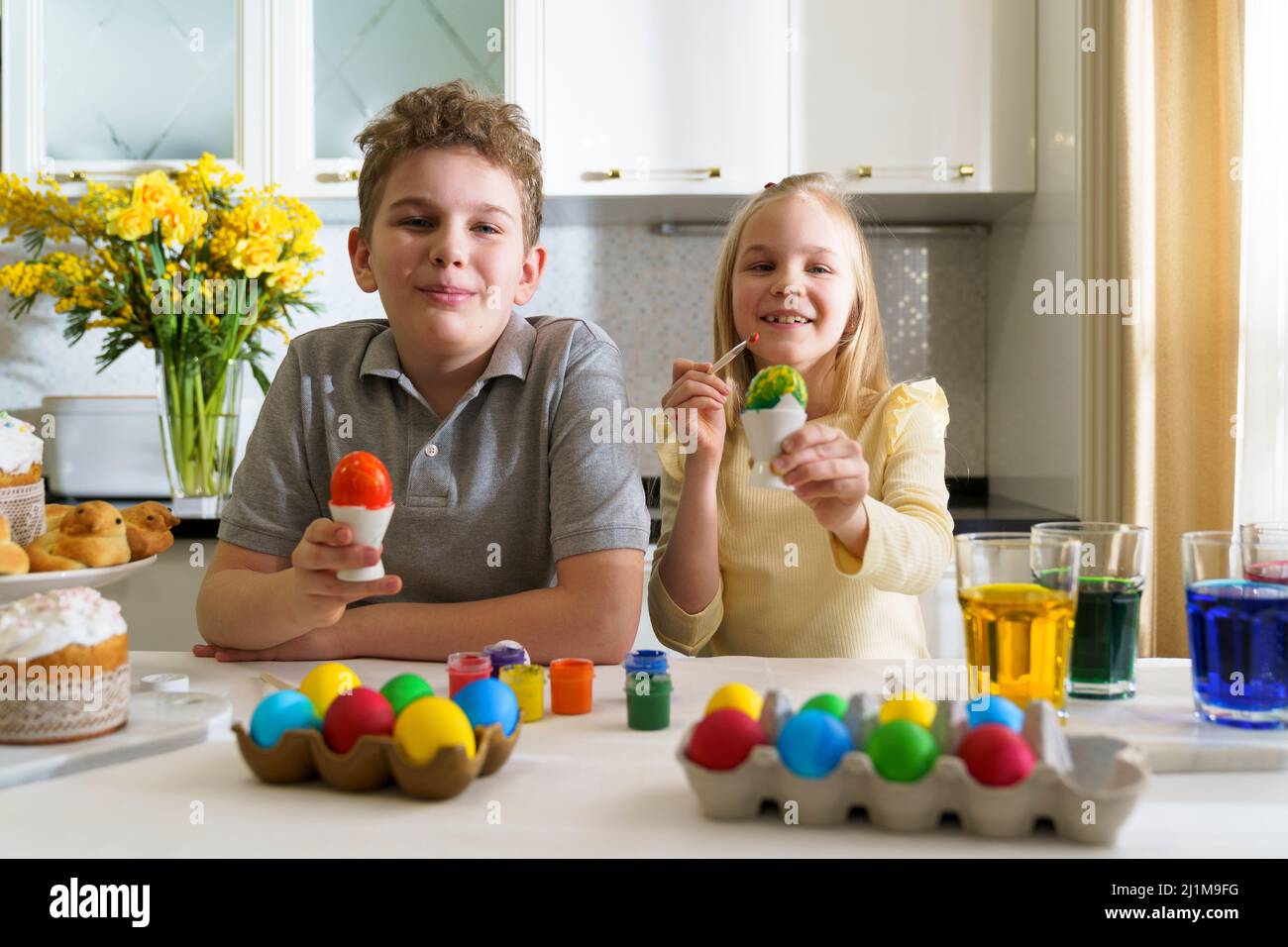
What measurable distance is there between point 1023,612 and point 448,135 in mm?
875

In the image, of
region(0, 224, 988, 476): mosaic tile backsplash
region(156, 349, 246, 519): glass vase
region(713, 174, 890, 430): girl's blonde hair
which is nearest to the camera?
region(713, 174, 890, 430): girl's blonde hair

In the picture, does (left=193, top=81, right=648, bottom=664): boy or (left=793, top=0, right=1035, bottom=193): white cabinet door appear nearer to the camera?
(left=193, top=81, right=648, bottom=664): boy

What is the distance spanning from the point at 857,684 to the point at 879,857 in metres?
0.42

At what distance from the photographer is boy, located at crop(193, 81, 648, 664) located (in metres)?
1.27

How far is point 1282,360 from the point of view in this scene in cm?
192

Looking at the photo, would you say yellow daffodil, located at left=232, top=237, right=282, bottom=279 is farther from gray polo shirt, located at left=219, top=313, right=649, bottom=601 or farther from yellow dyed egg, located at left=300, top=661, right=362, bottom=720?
yellow dyed egg, located at left=300, top=661, right=362, bottom=720

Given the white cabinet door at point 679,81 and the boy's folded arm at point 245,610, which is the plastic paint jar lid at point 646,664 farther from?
the white cabinet door at point 679,81

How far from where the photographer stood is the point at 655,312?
2.84 metres

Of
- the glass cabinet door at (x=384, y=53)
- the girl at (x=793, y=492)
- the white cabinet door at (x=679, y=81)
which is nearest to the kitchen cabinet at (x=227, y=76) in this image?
the glass cabinet door at (x=384, y=53)

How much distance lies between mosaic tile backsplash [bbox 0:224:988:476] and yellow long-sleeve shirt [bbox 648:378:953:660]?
4.37ft

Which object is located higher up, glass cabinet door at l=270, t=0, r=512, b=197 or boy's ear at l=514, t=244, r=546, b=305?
glass cabinet door at l=270, t=0, r=512, b=197

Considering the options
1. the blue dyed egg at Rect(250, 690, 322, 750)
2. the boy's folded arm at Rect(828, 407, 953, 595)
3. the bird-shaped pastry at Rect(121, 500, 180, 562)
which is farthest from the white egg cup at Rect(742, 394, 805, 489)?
the bird-shaped pastry at Rect(121, 500, 180, 562)
